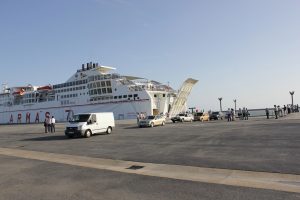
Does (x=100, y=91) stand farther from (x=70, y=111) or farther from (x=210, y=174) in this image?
(x=210, y=174)

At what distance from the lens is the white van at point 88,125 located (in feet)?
Answer: 82.2

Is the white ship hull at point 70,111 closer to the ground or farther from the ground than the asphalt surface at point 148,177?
farther from the ground

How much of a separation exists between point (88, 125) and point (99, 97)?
136 feet

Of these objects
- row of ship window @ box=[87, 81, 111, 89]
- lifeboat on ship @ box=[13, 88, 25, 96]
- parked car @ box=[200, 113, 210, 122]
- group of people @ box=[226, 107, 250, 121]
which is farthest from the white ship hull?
group of people @ box=[226, 107, 250, 121]

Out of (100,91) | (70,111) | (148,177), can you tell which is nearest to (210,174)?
(148,177)

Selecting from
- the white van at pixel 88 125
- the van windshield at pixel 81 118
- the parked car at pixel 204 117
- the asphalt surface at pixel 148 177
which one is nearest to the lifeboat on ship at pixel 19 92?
the parked car at pixel 204 117

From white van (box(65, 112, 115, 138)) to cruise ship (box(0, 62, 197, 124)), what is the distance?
29.9m

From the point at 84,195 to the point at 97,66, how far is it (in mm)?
64443

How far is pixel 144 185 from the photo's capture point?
8.46 metres

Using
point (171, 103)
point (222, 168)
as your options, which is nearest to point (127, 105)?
point (171, 103)

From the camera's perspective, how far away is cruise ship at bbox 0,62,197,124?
60.4 metres

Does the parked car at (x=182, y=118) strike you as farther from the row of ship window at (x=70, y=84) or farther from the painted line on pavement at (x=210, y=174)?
the painted line on pavement at (x=210, y=174)

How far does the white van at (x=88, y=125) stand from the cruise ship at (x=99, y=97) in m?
29.9

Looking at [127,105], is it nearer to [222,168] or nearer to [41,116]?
[41,116]
